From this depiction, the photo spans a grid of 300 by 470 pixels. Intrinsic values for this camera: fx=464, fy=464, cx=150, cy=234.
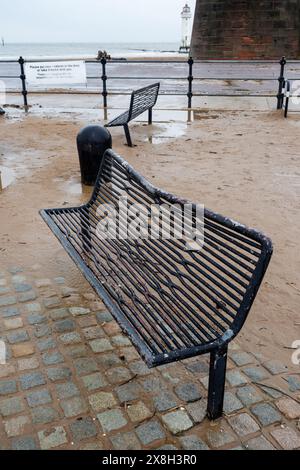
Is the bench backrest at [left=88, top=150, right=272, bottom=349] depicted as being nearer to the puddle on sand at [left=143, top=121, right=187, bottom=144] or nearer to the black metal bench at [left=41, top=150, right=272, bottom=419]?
the black metal bench at [left=41, top=150, right=272, bottom=419]

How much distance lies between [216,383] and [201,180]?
4.21 m

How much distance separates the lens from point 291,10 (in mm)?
27859

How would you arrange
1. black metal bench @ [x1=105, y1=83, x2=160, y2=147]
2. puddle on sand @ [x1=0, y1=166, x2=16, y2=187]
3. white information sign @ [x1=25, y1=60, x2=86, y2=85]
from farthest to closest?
1. white information sign @ [x1=25, y1=60, x2=86, y2=85]
2. black metal bench @ [x1=105, y1=83, x2=160, y2=147]
3. puddle on sand @ [x1=0, y1=166, x2=16, y2=187]

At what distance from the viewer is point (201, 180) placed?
6227 mm

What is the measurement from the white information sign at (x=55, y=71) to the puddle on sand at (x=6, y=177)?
5631 mm

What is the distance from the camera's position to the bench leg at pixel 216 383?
2.23 m

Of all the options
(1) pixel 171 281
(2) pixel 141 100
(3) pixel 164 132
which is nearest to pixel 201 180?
(2) pixel 141 100

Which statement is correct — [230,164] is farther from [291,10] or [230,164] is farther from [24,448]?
[291,10]

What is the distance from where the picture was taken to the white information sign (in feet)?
38.0

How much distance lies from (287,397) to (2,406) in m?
1.53

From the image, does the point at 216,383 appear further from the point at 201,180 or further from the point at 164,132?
the point at 164,132

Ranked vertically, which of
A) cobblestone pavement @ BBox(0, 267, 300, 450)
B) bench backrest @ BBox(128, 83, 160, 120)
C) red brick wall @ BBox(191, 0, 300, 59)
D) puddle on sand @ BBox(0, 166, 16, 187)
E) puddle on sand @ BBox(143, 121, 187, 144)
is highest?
red brick wall @ BBox(191, 0, 300, 59)

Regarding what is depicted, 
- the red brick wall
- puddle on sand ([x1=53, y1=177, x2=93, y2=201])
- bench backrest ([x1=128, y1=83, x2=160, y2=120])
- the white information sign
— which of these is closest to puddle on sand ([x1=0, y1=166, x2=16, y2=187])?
puddle on sand ([x1=53, y1=177, x2=93, y2=201])

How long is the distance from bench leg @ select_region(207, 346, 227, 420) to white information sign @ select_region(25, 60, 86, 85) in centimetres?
1061
